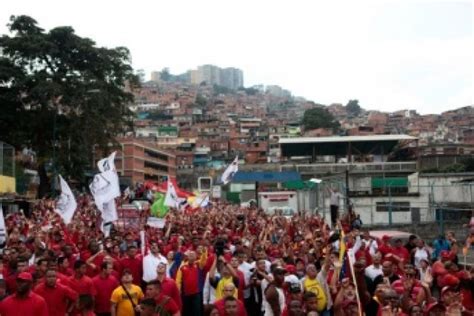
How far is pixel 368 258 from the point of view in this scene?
12281mm

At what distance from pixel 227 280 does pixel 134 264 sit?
69.4 inches

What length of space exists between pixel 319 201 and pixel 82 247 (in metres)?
18.5

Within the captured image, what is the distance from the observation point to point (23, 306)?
24.6ft

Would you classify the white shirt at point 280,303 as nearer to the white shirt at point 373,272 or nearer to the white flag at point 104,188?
the white shirt at point 373,272

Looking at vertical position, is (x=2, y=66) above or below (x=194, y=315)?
above

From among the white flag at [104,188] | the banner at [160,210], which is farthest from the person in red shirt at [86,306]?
the banner at [160,210]

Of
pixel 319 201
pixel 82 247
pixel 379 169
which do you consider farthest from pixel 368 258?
pixel 379 169

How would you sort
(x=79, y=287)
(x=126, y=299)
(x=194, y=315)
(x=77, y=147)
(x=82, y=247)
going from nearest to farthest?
(x=126, y=299) < (x=79, y=287) < (x=194, y=315) < (x=82, y=247) < (x=77, y=147)

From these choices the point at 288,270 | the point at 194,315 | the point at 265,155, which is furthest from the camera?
the point at 265,155

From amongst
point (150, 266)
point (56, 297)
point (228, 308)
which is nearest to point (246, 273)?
Result: point (150, 266)

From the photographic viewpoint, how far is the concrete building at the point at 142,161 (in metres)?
107

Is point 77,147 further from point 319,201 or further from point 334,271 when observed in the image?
point 334,271

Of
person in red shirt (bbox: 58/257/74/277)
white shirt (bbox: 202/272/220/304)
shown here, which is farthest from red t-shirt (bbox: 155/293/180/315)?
white shirt (bbox: 202/272/220/304)

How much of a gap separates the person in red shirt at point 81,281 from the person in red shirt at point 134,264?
1.67 metres
